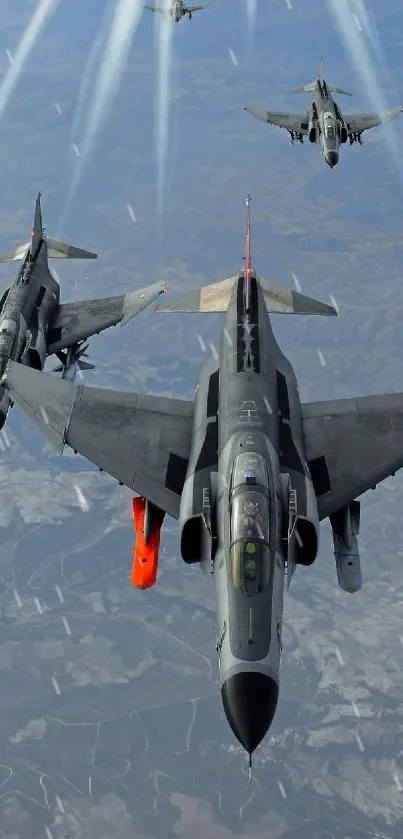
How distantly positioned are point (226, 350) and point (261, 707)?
42.9ft

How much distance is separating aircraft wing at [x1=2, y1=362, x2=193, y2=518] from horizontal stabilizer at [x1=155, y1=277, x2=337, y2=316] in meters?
4.20

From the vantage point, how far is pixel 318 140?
5422 cm

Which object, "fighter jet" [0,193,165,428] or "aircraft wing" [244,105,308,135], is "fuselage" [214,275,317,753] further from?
"aircraft wing" [244,105,308,135]

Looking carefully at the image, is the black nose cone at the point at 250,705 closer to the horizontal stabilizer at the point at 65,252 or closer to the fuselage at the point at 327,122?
the horizontal stabilizer at the point at 65,252

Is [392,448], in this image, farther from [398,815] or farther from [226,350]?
[398,815]

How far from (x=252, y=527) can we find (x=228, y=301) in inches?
542

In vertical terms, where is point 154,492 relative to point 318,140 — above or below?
below

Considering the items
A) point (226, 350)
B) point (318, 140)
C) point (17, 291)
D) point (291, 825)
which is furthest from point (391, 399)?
point (291, 825)

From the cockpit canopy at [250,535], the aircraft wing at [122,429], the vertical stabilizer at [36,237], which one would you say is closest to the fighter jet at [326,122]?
the vertical stabilizer at [36,237]

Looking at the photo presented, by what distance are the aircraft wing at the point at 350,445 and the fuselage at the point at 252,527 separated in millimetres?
755

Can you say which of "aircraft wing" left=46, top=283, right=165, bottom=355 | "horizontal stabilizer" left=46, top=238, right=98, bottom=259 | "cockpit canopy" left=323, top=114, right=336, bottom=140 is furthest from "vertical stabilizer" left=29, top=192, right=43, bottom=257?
"cockpit canopy" left=323, top=114, right=336, bottom=140

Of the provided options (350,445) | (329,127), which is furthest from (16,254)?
(350,445)

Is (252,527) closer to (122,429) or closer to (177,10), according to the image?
(122,429)

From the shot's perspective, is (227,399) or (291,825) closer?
(227,399)
